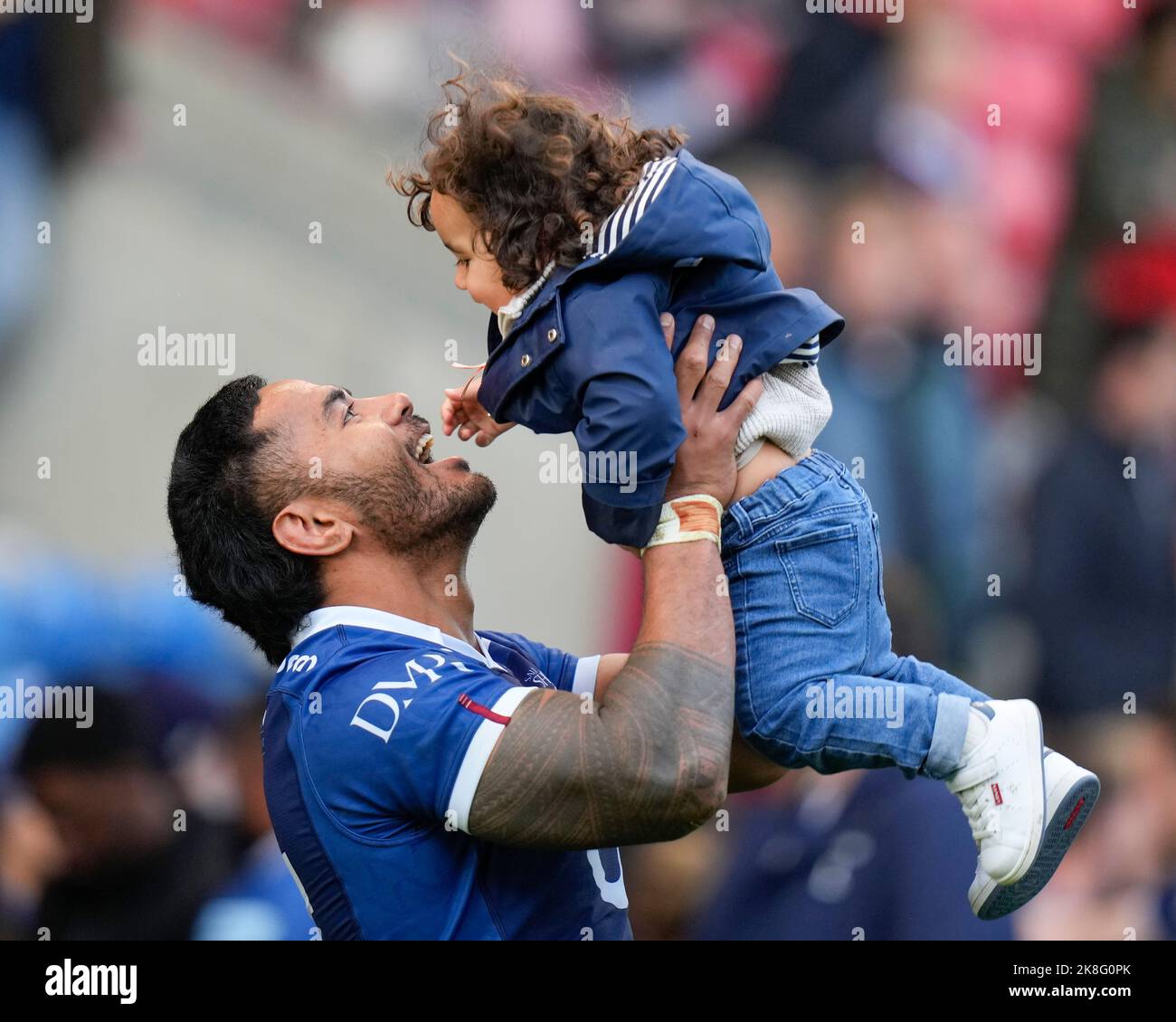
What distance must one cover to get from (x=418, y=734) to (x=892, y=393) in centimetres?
309

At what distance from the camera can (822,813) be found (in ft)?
13.1

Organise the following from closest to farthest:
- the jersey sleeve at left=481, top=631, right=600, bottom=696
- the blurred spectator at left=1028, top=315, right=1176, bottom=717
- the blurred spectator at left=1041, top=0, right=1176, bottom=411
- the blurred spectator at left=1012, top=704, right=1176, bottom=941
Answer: the jersey sleeve at left=481, top=631, right=600, bottom=696
the blurred spectator at left=1012, top=704, right=1176, bottom=941
the blurred spectator at left=1028, top=315, right=1176, bottom=717
the blurred spectator at left=1041, top=0, right=1176, bottom=411

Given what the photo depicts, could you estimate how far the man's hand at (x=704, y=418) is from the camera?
2.44m

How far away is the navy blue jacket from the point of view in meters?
2.29

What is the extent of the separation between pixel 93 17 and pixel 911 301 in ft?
9.36

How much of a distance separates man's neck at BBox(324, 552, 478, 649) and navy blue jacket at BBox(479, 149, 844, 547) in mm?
368

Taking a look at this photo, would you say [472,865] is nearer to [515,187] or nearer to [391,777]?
[391,777]

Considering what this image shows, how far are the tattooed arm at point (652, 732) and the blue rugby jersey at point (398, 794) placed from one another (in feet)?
0.23

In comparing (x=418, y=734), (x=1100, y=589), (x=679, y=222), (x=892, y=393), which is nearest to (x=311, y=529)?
(x=418, y=734)

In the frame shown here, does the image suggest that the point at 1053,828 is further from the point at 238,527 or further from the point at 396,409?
the point at 238,527

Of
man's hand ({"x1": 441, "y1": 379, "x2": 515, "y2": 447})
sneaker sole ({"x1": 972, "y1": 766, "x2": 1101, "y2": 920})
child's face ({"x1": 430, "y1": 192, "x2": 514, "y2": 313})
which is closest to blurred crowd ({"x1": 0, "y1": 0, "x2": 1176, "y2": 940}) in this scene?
sneaker sole ({"x1": 972, "y1": 766, "x2": 1101, "y2": 920})

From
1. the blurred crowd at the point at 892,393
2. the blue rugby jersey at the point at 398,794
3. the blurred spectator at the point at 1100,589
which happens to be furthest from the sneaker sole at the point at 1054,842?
the blurred spectator at the point at 1100,589

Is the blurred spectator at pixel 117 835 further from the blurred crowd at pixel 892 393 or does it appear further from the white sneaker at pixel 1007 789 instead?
the white sneaker at pixel 1007 789

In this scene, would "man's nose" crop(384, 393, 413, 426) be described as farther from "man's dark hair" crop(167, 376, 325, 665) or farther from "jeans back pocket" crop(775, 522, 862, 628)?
"jeans back pocket" crop(775, 522, 862, 628)
